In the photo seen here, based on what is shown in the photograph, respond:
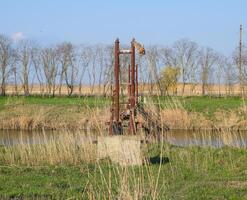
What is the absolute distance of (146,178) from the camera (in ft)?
35.9

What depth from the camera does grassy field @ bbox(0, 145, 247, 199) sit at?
866 cm

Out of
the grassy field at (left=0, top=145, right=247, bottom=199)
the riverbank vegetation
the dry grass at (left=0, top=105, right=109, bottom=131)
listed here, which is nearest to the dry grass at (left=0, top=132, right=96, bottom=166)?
the riverbank vegetation

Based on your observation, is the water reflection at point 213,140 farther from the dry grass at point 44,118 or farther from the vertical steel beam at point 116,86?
the dry grass at point 44,118

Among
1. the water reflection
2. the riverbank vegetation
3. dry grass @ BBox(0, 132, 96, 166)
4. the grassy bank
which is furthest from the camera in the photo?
the grassy bank

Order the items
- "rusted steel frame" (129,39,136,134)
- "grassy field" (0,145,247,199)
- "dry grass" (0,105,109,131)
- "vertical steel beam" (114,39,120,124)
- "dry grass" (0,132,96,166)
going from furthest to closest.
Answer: "dry grass" (0,105,109,131), "vertical steel beam" (114,39,120,124), "rusted steel frame" (129,39,136,134), "dry grass" (0,132,96,166), "grassy field" (0,145,247,199)

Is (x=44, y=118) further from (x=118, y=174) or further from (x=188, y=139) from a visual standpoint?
(x=118, y=174)

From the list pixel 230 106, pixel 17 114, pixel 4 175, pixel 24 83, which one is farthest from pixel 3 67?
pixel 4 175

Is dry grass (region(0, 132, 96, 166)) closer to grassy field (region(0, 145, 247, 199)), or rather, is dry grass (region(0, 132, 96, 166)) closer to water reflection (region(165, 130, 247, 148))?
grassy field (region(0, 145, 247, 199))

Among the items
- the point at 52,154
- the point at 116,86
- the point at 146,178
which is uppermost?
the point at 116,86

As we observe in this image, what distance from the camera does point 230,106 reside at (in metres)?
38.9

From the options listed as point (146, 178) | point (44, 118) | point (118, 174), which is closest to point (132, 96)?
point (146, 178)

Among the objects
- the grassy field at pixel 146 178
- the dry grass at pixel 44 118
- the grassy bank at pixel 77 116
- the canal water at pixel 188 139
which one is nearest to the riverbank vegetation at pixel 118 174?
the grassy field at pixel 146 178

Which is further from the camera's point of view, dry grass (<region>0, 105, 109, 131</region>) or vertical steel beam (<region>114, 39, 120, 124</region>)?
dry grass (<region>0, 105, 109, 131</region>)

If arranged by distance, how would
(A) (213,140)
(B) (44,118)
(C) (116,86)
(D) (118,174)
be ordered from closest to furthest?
(D) (118,174)
(C) (116,86)
(A) (213,140)
(B) (44,118)
